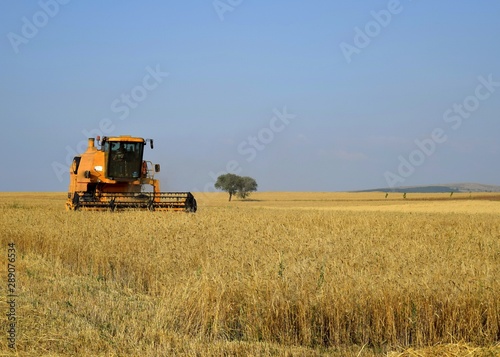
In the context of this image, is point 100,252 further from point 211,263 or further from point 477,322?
point 477,322

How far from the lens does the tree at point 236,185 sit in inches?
3078

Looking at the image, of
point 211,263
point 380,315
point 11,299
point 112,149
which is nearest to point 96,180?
point 112,149

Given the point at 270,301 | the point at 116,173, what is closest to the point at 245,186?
the point at 116,173

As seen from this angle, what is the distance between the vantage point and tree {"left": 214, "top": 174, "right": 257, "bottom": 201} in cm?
7819

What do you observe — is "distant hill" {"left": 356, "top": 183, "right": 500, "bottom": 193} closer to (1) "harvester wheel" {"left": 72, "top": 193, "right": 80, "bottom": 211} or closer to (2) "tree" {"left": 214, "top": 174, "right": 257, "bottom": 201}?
(2) "tree" {"left": 214, "top": 174, "right": 257, "bottom": 201}

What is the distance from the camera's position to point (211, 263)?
29.9ft

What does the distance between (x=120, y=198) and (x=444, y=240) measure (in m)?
12.7

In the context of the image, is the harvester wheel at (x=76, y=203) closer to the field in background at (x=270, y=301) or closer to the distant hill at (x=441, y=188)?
the field in background at (x=270, y=301)

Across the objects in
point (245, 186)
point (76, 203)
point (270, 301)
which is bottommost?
point (270, 301)

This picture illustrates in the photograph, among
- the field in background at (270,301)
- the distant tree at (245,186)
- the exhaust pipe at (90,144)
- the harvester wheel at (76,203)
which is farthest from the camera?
the distant tree at (245,186)

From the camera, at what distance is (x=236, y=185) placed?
78625mm

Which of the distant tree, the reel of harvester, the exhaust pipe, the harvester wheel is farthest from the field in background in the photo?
the distant tree

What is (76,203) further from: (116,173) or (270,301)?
(270,301)

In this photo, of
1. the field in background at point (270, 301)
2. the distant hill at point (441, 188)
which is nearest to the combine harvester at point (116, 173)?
the field in background at point (270, 301)
